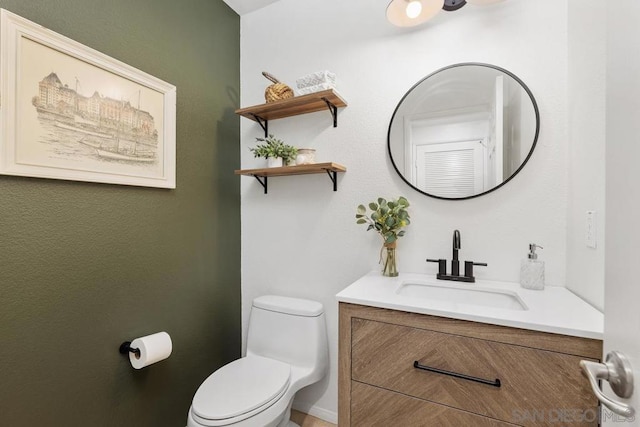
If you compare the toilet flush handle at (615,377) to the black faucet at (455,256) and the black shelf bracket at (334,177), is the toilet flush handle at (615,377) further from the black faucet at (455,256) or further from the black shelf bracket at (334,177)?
the black shelf bracket at (334,177)

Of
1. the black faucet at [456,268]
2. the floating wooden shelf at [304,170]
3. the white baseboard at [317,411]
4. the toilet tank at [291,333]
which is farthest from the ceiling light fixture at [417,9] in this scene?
the white baseboard at [317,411]

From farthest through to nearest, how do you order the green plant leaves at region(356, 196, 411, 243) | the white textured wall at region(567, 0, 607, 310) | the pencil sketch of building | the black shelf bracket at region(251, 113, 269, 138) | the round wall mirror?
the black shelf bracket at region(251, 113, 269, 138) < the green plant leaves at region(356, 196, 411, 243) < the round wall mirror < the pencil sketch of building < the white textured wall at region(567, 0, 607, 310)

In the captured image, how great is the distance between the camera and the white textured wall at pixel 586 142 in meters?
0.98

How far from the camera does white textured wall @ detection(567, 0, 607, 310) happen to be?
3.21 ft

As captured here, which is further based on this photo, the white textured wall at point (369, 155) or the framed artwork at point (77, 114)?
the white textured wall at point (369, 155)

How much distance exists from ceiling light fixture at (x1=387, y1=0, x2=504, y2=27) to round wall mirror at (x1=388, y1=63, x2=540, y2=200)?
0.26 metres

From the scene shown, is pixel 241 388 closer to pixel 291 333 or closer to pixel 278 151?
pixel 291 333

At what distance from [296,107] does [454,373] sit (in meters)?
1.53

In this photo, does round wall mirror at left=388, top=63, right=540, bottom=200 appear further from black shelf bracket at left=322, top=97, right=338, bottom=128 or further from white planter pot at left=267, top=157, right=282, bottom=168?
white planter pot at left=267, top=157, right=282, bottom=168

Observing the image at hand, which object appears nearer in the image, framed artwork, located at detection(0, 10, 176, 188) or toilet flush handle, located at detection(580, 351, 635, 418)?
toilet flush handle, located at detection(580, 351, 635, 418)

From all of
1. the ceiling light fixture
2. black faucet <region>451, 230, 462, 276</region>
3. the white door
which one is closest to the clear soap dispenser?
black faucet <region>451, 230, 462, 276</region>

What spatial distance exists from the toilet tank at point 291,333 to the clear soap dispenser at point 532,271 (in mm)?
997

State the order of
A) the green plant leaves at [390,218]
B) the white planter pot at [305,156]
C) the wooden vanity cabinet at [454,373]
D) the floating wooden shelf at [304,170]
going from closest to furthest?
the wooden vanity cabinet at [454,373], the green plant leaves at [390,218], the floating wooden shelf at [304,170], the white planter pot at [305,156]

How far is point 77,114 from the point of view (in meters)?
1.17
